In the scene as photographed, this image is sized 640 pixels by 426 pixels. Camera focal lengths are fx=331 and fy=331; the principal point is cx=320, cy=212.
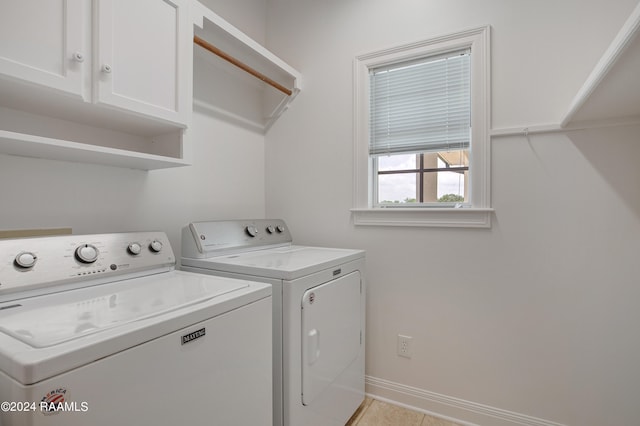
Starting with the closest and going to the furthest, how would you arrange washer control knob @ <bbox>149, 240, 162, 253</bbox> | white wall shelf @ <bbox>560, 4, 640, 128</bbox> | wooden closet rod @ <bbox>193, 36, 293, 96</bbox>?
white wall shelf @ <bbox>560, 4, 640, 128</bbox> < washer control knob @ <bbox>149, 240, 162, 253</bbox> < wooden closet rod @ <bbox>193, 36, 293, 96</bbox>

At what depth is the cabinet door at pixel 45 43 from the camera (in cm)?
94

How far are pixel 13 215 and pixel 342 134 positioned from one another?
1709 millimetres

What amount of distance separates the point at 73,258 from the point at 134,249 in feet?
0.71

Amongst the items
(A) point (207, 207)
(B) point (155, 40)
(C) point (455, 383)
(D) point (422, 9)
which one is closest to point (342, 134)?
(D) point (422, 9)

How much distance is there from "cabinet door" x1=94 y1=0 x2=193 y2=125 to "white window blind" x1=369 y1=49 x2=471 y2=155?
117cm

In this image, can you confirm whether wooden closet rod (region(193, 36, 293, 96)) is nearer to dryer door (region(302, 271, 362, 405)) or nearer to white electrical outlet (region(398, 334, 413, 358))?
dryer door (region(302, 271, 362, 405))

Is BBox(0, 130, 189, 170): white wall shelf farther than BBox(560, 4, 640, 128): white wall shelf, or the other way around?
BBox(0, 130, 189, 170): white wall shelf

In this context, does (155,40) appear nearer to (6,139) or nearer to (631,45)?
(6,139)

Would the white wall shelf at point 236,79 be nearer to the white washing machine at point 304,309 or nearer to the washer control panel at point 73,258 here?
the white washing machine at point 304,309

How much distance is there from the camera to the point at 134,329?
769 millimetres

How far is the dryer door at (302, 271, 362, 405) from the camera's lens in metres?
1.42

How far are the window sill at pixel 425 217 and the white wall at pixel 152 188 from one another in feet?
2.78

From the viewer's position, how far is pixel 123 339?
0.74 m

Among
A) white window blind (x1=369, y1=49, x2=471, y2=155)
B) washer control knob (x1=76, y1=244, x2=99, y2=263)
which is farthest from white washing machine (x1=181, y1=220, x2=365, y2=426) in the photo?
white window blind (x1=369, y1=49, x2=471, y2=155)
